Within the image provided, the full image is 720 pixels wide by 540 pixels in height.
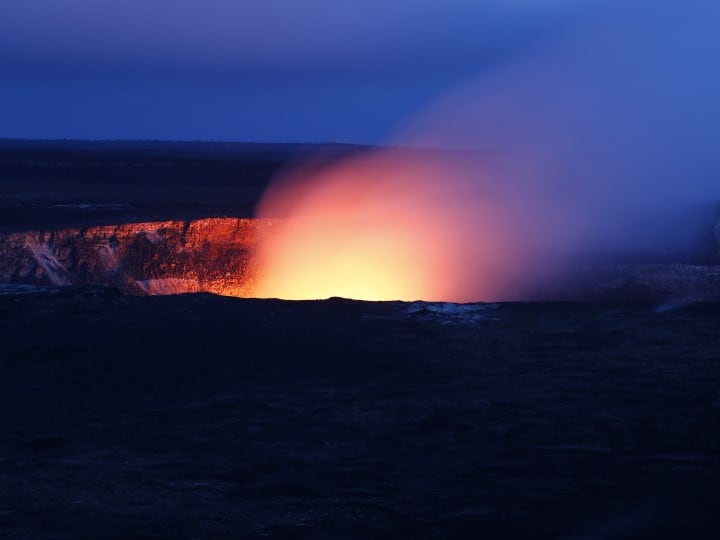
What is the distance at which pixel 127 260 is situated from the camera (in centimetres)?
1859

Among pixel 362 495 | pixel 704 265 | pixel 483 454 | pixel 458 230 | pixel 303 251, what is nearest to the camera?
pixel 362 495

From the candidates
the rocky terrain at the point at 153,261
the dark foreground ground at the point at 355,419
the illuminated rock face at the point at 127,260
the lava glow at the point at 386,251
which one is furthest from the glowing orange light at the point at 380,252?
the dark foreground ground at the point at 355,419

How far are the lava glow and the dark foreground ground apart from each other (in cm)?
511

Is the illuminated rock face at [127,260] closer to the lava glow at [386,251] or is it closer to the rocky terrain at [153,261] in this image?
the rocky terrain at [153,261]

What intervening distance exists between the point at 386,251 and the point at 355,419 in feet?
38.5

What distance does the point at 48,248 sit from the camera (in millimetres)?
18344

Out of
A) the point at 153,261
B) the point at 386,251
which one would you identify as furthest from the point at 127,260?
the point at 386,251

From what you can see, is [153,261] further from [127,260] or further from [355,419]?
[355,419]

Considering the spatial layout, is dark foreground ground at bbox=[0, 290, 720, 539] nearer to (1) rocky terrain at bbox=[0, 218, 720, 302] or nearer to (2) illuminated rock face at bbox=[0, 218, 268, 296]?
(1) rocky terrain at bbox=[0, 218, 720, 302]

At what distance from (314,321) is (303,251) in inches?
334

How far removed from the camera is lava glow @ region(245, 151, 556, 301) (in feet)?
56.1

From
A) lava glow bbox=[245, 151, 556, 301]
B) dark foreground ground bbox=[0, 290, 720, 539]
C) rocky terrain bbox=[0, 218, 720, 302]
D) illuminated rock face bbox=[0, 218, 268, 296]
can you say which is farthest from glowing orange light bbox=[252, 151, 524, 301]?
dark foreground ground bbox=[0, 290, 720, 539]

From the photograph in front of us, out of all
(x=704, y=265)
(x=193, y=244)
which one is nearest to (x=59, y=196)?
(x=193, y=244)

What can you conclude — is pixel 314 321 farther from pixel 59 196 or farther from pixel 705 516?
pixel 59 196
